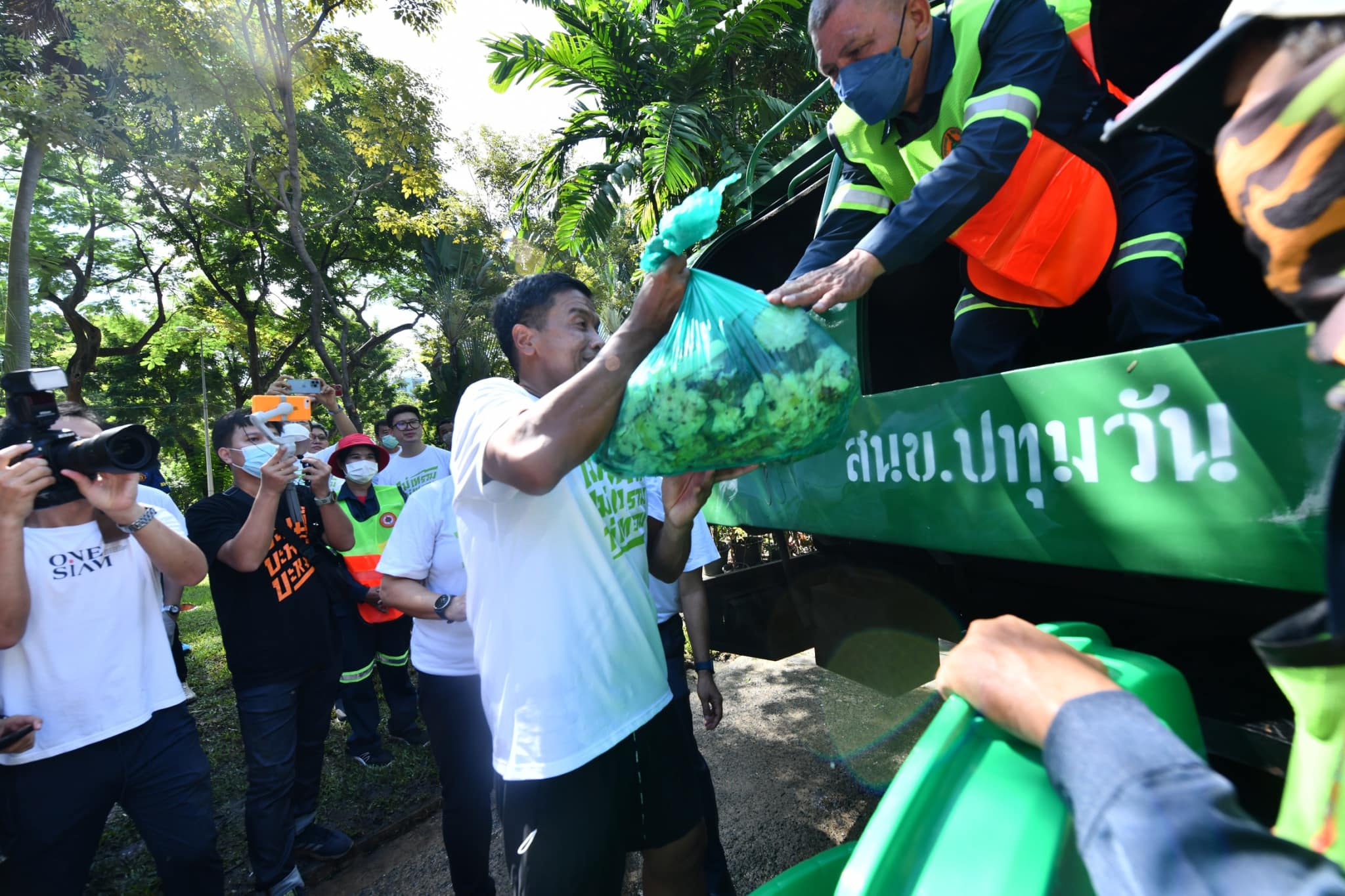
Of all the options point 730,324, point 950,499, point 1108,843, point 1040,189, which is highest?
point 1040,189

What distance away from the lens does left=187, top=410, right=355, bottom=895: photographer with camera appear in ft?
9.09

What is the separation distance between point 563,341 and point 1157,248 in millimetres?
1404

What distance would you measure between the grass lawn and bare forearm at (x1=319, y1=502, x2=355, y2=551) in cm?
136

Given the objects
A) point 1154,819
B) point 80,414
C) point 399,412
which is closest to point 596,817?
point 1154,819

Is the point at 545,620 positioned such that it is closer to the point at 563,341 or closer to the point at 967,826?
the point at 563,341

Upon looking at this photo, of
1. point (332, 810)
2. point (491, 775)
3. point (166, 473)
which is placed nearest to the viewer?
point (491, 775)

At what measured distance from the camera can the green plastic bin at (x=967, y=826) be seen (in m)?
0.61

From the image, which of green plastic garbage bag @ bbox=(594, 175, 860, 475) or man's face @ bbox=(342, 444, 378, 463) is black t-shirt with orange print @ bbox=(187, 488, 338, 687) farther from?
green plastic garbage bag @ bbox=(594, 175, 860, 475)

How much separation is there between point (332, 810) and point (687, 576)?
2.47 m

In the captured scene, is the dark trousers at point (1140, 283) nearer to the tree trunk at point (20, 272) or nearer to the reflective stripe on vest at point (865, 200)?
the reflective stripe on vest at point (865, 200)

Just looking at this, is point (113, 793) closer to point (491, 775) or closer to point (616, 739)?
point (491, 775)

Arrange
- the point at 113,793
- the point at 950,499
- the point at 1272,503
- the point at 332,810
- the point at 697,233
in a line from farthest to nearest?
the point at 332,810
the point at 113,793
the point at 950,499
the point at 697,233
the point at 1272,503

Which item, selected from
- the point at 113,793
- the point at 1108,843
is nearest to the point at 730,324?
the point at 1108,843

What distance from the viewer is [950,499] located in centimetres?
143
